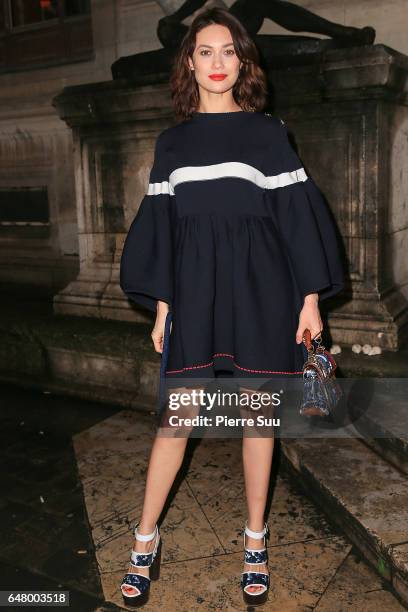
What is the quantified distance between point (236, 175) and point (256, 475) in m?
1.03

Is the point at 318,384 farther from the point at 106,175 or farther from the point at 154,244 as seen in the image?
the point at 106,175

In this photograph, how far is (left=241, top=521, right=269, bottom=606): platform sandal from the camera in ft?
6.85

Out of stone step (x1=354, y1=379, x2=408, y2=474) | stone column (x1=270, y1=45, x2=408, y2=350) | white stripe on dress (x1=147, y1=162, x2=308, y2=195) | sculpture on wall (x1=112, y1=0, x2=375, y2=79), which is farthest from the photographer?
sculpture on wall (x1=112, y1=0, x2=375, y2=79)

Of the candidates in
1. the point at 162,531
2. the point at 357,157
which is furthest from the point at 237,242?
the point at 357,157

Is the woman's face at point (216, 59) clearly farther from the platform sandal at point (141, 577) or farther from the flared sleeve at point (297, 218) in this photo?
the platform sandal at point (141, 577)

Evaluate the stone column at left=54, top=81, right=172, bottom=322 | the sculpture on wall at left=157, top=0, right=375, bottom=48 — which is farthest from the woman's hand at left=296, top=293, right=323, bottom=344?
the sculpture on wall at left=157, top=0, right=375, bottom=48

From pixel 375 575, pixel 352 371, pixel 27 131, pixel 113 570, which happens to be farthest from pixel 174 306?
pixel 27 131

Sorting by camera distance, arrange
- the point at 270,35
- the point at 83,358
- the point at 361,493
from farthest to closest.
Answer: the point at 83,358 < the point at 270,35 < the point at 361,493

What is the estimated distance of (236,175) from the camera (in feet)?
6.52

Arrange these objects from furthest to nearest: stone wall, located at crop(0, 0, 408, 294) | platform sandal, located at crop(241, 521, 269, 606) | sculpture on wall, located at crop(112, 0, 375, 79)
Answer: stone wall, located at crop(0, 0, 408, 294) → sculpture on wall, located at crop(112, 0, 375, 79) → platform sandal, located at crop(241, 521, 269, 606)

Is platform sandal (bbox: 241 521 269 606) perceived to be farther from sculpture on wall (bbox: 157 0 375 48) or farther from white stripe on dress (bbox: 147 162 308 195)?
sculpture on wall (bbox: 157 0 375 48)

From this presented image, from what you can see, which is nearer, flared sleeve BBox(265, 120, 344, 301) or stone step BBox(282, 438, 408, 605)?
flared sleeve BBox(265, 120, 344, 301)

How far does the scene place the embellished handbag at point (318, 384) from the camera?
6.73 feet

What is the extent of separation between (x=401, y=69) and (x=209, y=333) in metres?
2.39
